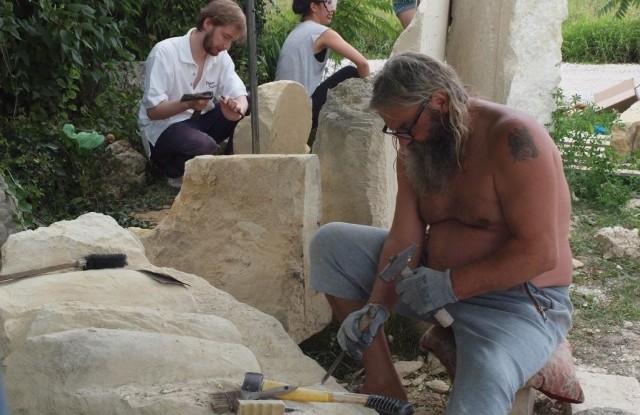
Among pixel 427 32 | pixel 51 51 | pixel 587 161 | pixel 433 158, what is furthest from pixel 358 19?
pixel 433 158

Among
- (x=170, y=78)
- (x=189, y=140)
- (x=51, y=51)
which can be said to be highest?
(x=51, y=51)

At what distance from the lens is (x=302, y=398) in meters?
2.59

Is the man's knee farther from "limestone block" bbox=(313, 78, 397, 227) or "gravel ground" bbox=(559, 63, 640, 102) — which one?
"gravel ground" bbox=(559, 63, 640, 102)

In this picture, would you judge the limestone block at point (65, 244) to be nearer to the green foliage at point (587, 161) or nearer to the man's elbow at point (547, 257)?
the man's elbow at point (547, 257)

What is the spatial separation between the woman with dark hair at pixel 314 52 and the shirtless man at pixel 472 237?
310 centimetres

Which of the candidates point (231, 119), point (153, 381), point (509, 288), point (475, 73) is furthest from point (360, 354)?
point (475, 73)

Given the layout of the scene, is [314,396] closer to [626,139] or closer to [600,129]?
[600,129]

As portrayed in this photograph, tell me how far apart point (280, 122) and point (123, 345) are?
3.12 meters

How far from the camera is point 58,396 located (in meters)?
2.45

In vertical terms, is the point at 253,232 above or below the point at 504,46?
below

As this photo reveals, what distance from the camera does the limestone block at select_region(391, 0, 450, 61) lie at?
16.1 feet

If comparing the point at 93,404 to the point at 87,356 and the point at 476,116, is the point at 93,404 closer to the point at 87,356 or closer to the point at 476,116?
the point at 87,356

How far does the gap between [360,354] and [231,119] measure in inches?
118

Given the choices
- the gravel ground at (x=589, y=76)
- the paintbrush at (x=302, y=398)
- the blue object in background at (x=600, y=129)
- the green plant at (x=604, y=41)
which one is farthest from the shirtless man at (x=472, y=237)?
the green plant at (x=604, y=41)
